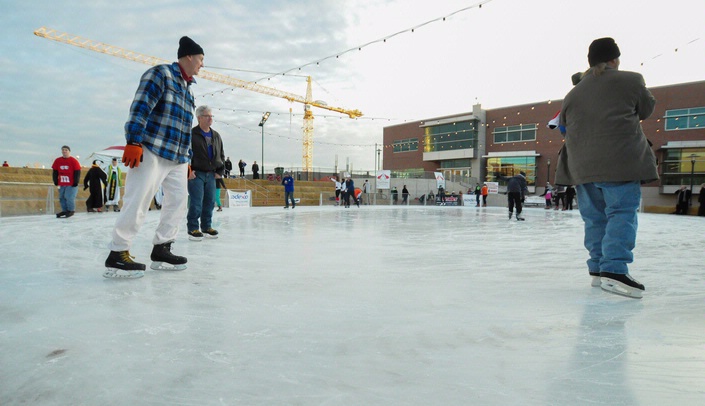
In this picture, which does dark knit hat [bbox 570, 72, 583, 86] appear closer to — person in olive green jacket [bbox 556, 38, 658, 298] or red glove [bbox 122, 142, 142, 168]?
person in olive green jacket [bbox 556, 38, 658, 298]

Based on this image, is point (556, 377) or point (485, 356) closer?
point (556, 377)

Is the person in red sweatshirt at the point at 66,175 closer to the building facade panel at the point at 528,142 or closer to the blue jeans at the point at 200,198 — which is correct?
the blue jeans at the point at 200,198

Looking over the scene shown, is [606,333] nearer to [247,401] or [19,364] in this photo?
[247,401]

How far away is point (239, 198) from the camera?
14.2 meters

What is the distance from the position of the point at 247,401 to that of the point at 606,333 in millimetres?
1291

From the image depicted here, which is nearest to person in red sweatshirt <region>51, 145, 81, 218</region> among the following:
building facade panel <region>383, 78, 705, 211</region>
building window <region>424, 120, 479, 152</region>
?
building facade panel <region>383, 78, 705, 211</region>

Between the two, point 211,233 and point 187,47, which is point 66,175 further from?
point 187,47

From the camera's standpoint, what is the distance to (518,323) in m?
1.54

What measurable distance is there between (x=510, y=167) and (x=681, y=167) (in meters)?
11.7

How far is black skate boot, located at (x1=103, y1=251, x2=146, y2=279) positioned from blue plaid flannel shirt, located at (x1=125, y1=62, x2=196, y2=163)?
0.66 m

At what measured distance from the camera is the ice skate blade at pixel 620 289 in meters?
1.95

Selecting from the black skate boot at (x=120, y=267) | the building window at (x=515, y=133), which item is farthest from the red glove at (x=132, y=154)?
the building window at (x=515, y=133)

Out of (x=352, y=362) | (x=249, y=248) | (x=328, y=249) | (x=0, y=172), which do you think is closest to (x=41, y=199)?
(x=0, y=172)

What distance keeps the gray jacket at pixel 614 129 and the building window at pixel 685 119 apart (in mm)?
33317
